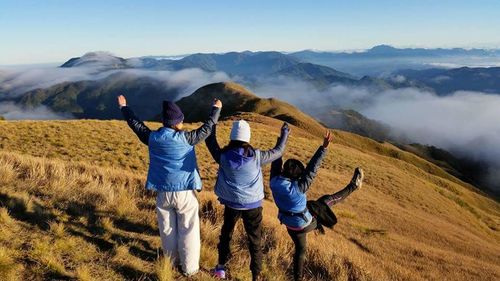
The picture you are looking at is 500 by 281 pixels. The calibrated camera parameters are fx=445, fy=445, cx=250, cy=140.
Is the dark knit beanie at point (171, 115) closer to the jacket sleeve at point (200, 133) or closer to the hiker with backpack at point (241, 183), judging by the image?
the jacket sleeve at point (200, 133)

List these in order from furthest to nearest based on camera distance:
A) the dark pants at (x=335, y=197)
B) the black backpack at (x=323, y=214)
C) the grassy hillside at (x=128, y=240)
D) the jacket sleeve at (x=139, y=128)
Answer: the dark pants at (x=335, y=197), the black backpack at (x=323, y=214), the jacket sleeve at (x=139, y=128), the grassy hillside at (x=128, y=240)

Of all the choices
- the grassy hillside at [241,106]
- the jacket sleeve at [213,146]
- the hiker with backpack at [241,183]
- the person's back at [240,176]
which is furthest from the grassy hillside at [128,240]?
the grassy hillside at [241,106]

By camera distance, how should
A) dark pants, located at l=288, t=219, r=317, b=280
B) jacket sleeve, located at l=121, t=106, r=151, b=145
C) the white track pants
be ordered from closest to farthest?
1. the white track pants
2. jacket sleeve, located at l=121, t=106, r=151, b=145
3. dark pants, located at l=288, t=219, r=317, b=280

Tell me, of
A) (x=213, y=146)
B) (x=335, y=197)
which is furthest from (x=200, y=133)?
(x=335, y=197)

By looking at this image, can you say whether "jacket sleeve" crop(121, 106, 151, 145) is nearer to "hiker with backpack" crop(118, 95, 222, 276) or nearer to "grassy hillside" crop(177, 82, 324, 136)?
"hiker with backpack" crop(118, 95, 222, 276)

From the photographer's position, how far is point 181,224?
6738 millimetres

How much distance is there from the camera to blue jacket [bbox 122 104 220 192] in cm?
659

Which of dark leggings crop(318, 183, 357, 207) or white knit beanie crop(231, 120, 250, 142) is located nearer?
white knit beanie crop(231, 120, 250, 142)

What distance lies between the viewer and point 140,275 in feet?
21.3

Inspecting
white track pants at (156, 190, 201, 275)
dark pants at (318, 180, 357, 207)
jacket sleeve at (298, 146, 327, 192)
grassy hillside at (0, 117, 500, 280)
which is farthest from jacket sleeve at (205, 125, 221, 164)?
dark pants at (318, 180, 357, 207)

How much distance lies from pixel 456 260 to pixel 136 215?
1111 cm

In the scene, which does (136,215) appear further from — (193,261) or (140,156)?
(140,156)

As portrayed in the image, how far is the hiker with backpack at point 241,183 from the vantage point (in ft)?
22.2

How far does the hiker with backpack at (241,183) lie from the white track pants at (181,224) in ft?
1.77
